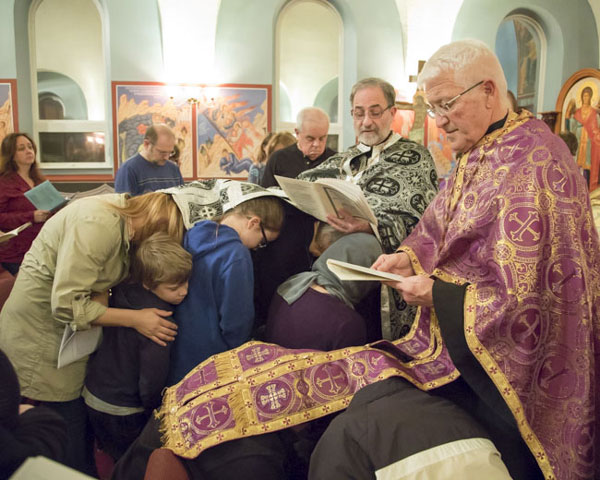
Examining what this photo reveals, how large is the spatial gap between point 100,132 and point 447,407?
8517mm

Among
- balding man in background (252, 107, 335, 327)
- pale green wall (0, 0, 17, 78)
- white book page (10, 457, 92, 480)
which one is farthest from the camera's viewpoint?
pale green wall (0, 0, 17, 78)

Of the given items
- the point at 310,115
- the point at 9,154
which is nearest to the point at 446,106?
the point at 310,115

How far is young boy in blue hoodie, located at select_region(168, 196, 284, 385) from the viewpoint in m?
2.19

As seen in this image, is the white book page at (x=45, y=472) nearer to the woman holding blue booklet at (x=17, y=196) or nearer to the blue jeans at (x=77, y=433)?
the blue jeans at (x=77, y=433)

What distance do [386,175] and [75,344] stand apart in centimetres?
174

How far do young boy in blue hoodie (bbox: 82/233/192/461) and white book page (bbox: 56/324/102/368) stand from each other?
5cm

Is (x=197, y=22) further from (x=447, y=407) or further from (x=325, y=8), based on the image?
(x=447, y=407)

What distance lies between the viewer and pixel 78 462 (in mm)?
2414

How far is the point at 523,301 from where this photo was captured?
5.50 ft

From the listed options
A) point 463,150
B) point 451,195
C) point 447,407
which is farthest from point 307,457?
point 463,150

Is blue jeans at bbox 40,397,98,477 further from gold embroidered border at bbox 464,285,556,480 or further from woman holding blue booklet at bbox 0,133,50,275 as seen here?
woman holding blue booklet at bbox 0,133,50,275

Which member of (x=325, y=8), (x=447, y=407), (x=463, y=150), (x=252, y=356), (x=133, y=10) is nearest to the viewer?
(x=447, y=407)

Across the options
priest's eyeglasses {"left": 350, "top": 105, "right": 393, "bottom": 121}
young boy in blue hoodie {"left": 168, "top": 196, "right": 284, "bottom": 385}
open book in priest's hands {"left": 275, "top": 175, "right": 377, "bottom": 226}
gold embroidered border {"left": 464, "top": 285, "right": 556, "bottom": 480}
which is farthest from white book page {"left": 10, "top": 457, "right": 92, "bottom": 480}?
priest's eyeglasses {"left": 350, "top": 105, "right": 393, "bottom": 121}

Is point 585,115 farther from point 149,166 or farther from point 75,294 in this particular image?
point 75,294
